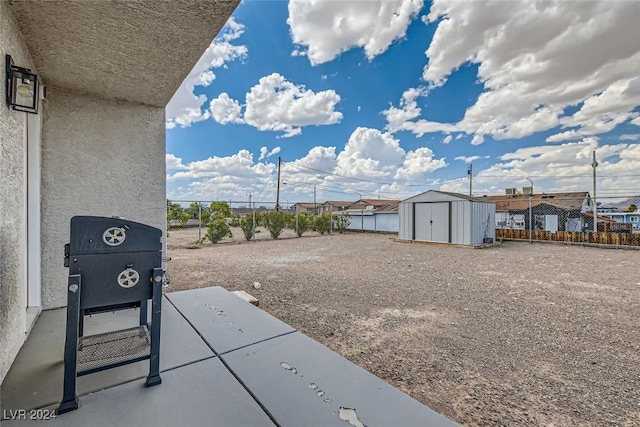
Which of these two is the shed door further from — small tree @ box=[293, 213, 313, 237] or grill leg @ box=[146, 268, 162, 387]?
grill leg @ box=[146, 268, 162, 387]

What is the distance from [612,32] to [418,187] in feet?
64.3

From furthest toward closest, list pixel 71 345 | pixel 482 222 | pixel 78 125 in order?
pixel 482 222 < pixel 78 125 < pixel 71 345

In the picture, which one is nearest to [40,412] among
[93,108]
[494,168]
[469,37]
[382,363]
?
[382,363]

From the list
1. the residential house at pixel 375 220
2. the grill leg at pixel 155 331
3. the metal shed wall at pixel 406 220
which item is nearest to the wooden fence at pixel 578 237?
the metal shed wall at pixel 406 220

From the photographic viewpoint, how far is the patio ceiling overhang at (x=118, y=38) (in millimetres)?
1524

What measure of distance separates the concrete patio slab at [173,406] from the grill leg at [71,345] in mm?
47

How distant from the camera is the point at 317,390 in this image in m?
1.43

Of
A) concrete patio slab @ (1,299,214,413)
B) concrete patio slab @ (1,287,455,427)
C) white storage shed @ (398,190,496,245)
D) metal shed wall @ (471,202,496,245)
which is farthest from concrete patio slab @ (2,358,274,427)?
metal shed wall @ (471,202,496,245)

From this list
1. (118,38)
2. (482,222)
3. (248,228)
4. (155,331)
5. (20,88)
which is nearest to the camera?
(155,331)

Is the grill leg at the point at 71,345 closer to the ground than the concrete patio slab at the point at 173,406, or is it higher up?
higher up

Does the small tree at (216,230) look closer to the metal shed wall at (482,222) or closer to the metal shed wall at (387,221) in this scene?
the metal shed wall at (387,221)

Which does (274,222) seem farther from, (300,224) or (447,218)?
(447,218)

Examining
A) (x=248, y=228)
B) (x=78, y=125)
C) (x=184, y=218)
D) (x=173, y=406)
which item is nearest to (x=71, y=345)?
(x=173, y=406)

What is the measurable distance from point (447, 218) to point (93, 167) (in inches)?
420
